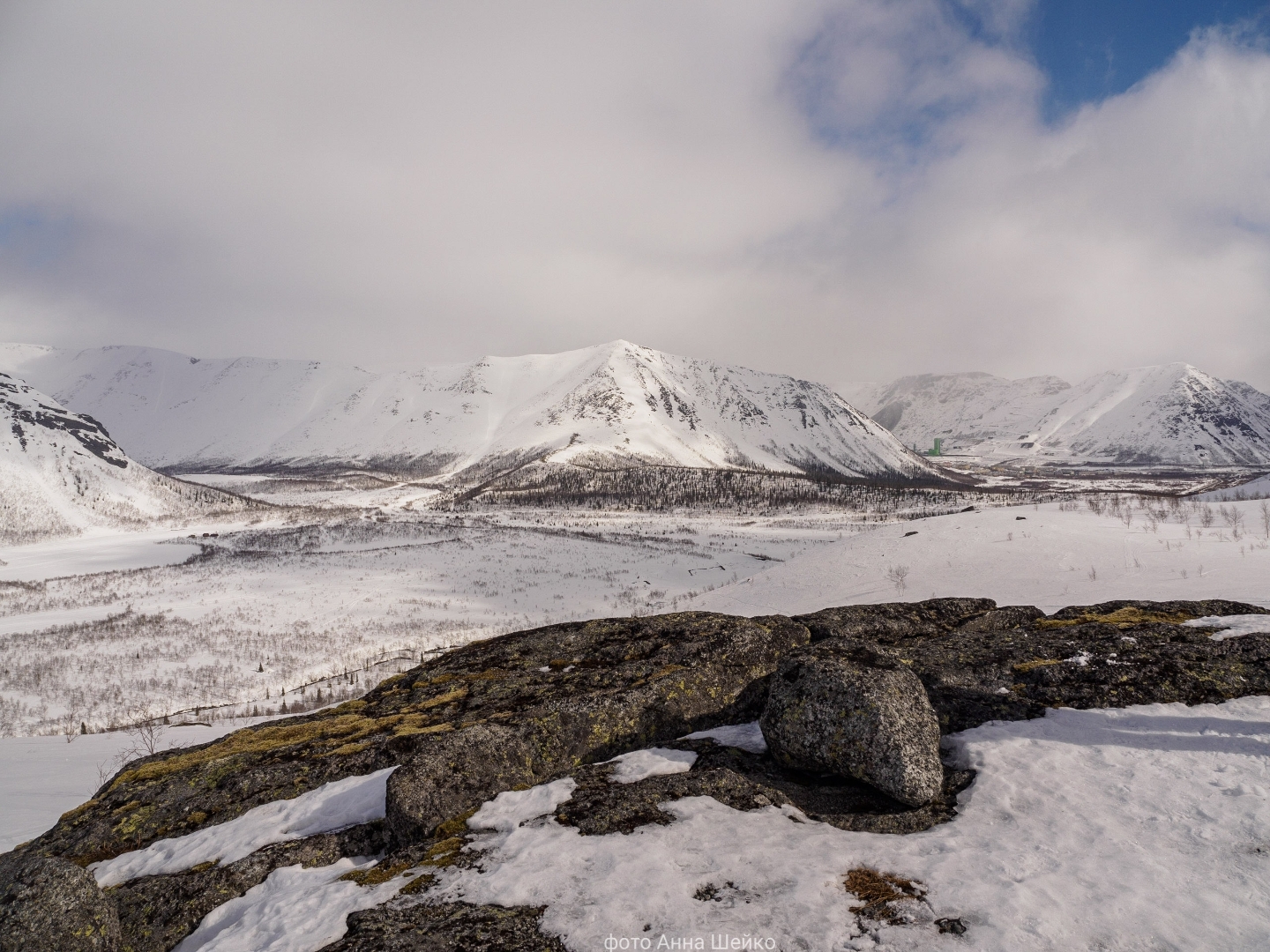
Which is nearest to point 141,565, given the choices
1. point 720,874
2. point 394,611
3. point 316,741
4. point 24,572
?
point 24,572

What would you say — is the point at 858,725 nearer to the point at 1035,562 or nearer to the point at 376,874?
the point at 376,874

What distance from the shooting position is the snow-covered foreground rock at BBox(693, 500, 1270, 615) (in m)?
16.4

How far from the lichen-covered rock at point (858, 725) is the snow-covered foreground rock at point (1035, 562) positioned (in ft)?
38.2

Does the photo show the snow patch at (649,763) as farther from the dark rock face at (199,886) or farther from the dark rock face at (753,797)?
the dark rock face at (199,886)

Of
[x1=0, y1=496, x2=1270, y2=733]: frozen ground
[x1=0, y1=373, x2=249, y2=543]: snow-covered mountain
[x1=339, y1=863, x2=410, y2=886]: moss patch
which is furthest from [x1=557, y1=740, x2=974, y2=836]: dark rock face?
[x1=0, y1=373, x2=249, y2=543]: snow-covered mountain

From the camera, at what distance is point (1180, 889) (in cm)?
451

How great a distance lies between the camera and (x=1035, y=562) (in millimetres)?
21109

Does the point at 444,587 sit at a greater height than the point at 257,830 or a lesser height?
lesser

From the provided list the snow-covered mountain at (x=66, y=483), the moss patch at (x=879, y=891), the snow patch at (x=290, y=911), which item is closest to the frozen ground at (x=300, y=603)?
the snow patch at (x=290, y=911)

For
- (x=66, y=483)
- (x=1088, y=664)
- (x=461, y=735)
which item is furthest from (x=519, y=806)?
(x=66, y=483)

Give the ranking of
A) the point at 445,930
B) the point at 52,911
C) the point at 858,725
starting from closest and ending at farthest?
the point at 445,930, the point at 52,911, the point at 858,725

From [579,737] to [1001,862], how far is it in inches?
204

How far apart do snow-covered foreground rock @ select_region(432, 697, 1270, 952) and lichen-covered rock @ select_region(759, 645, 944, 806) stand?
60 centimetres

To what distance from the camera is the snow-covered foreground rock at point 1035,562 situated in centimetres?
1644
